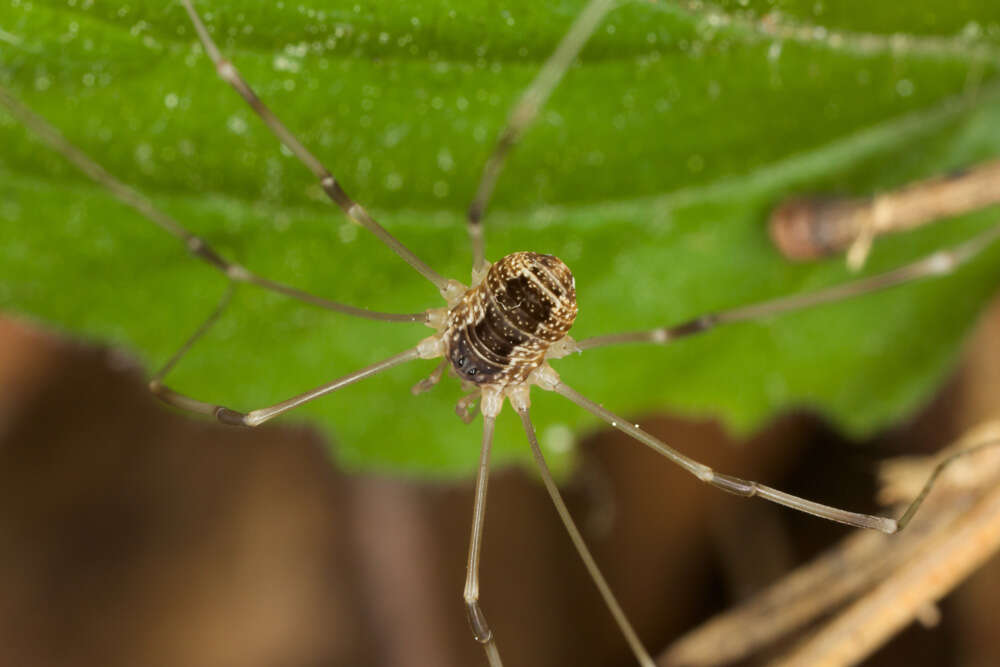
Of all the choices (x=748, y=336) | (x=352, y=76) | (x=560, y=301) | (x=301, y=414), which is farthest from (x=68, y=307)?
(x=748, y=336)

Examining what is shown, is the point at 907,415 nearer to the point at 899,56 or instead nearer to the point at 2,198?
the point at 899,56

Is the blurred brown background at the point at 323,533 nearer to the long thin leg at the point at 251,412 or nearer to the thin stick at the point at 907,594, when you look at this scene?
the thin stick at the point at 907,594

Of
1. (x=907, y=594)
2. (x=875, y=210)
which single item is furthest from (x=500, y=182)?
A: (x=907, y=594)

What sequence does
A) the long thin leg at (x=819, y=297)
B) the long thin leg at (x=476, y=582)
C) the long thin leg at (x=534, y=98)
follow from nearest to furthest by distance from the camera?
the long thin leg at (x=534, y=98), the long thin leg at (x=819, y=297), the long thin leg at (x=476, y=582)

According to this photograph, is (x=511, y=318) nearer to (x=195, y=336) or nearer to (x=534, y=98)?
(x=534, y=98)

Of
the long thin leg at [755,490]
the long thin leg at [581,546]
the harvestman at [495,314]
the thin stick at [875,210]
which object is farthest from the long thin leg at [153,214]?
the thin stick at [875,210]

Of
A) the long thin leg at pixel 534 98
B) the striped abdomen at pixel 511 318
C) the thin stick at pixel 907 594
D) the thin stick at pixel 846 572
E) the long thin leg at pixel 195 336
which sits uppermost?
the long thin leg at pixel 195 336

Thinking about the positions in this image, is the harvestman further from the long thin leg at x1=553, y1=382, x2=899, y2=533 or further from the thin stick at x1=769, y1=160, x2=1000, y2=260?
the thin stick at x1=769, y1=160, x2=1000, y2=260
